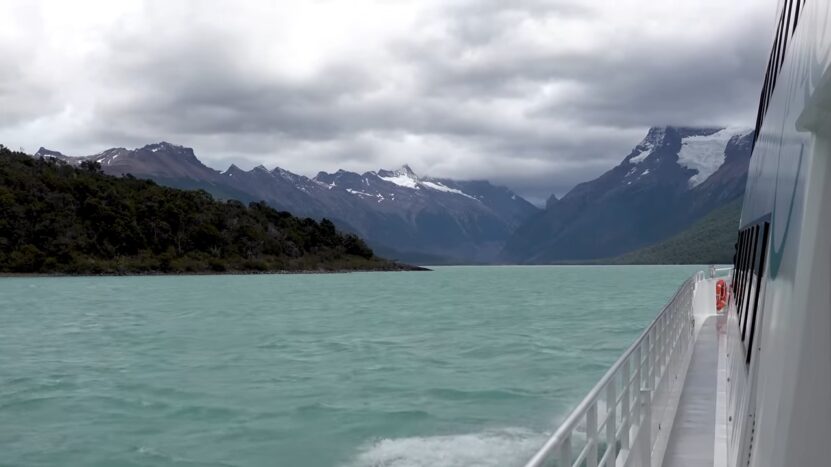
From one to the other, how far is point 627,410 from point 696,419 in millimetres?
4154

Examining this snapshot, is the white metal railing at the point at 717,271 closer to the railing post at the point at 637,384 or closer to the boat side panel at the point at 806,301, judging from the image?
the railing post at the point at 637,384

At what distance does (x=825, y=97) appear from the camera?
2932 mm

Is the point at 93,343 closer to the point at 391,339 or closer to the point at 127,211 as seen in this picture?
the point at 391,339

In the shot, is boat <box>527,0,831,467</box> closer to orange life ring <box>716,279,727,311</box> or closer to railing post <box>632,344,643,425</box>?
railing post <box>632,344,643,425</box>

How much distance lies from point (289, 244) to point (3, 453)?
6164 inches

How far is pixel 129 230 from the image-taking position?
146 m

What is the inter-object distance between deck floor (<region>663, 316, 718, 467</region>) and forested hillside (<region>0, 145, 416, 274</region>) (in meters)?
135

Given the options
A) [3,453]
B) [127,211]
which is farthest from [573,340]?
[127,211]

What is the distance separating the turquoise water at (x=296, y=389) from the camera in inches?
639

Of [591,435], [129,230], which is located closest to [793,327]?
[591,435]

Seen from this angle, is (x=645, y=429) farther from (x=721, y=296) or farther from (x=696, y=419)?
(x=721, y=296)

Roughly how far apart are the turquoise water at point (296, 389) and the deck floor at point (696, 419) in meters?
3.45

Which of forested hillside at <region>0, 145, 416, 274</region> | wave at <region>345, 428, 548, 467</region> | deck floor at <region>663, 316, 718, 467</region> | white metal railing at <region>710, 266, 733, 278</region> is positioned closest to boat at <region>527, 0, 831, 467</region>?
deck floor at <region>663, 316, 718, 467</region>

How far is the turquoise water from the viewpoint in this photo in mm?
16219
